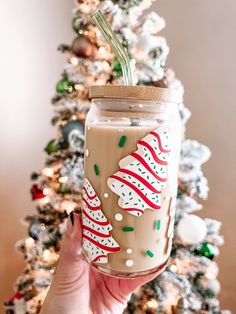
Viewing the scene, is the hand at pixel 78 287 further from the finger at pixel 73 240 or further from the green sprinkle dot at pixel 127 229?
the green sprinkle dot at pixel 127 229

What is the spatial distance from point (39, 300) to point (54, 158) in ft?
1.83

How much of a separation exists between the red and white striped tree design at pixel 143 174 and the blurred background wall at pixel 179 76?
3.56 ft

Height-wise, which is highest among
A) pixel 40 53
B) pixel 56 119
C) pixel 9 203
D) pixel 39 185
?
pixel 40 53

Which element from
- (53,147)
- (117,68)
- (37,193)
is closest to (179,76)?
(117,68)

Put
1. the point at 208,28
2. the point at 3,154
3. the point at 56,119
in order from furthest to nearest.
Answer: the point at 3,154 < the point at 208,28 < the point at 56,119

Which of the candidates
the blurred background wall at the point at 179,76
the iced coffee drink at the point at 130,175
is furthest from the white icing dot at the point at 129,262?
the blurred background wall at the point at 179,76

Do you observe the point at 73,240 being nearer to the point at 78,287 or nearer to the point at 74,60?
the point at 78,287

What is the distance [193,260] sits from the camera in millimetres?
1099

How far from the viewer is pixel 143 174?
0.49 metres

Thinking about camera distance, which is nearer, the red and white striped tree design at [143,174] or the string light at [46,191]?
the red and white striped tree design at [143,174]

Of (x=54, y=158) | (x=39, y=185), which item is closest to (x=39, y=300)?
(x=39, y=185)

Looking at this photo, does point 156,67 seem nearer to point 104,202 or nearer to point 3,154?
point 104,202

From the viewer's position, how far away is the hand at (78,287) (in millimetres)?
626

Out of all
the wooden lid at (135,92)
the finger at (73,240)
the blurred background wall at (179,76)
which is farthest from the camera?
the blurred background wall at (179,76)
